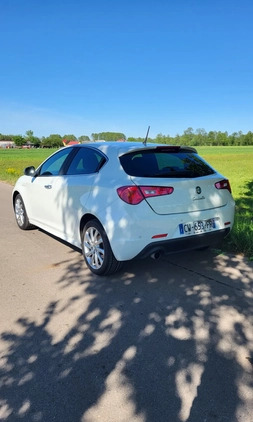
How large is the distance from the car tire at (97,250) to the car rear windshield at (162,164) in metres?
0.80

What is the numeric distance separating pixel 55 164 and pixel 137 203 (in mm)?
2280

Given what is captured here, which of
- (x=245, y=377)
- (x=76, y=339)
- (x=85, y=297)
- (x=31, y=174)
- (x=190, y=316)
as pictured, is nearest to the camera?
(x=245, y=377)

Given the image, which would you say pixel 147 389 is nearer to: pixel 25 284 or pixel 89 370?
pixel 89 370

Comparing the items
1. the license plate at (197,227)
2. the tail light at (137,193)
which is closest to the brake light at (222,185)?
the license plate at (197,227)

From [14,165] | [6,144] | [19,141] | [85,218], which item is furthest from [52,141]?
[85,218]

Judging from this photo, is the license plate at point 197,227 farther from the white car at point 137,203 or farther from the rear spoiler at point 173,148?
the rear spoiler at point 173,148

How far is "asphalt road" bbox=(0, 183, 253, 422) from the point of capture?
2102 mm

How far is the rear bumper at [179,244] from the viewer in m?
3.59

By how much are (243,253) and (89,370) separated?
319 cm

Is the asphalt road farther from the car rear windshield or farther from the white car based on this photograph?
the car rear windshield

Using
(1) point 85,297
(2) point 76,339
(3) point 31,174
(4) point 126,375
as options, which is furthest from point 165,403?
(3) point 31,174

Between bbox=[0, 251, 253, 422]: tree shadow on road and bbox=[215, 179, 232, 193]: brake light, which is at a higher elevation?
bbox=[215, 179, 232, 193]: brake light

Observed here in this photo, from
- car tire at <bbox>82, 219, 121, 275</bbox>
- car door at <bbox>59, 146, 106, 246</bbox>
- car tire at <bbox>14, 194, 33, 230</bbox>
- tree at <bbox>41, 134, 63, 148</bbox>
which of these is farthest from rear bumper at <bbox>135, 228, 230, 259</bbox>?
tree at <bbox>41, 134, 63, 148</bbox>

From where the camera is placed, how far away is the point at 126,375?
2.36 m
